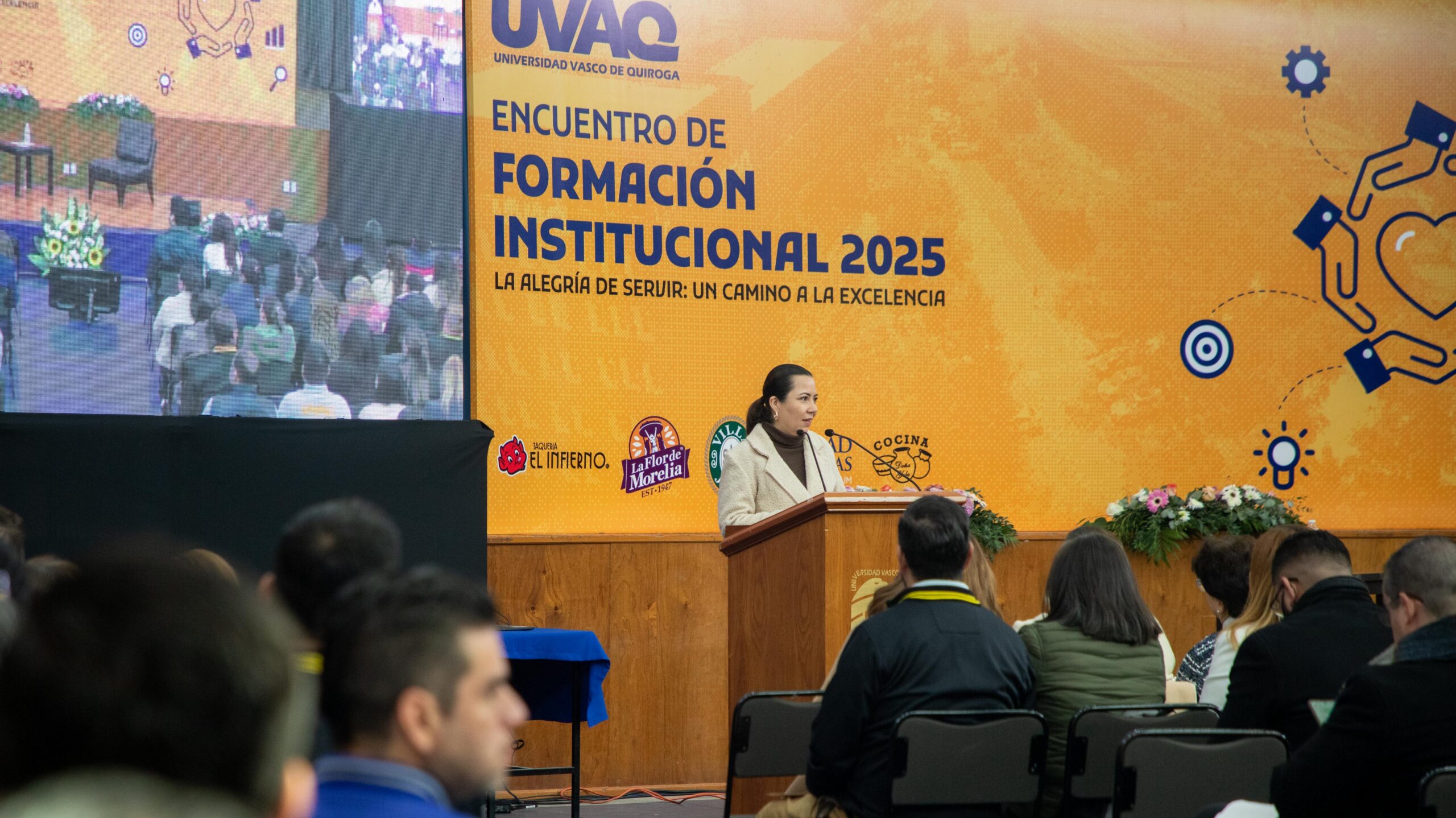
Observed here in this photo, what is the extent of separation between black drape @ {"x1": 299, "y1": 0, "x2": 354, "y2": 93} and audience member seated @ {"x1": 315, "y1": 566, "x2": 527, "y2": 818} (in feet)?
19.1

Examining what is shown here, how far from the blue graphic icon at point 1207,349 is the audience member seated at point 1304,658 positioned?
4859 mm

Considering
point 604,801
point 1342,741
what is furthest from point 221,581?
point 604,801

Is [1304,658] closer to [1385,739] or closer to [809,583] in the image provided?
[1385,739]

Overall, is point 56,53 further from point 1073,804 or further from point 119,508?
point 1073,804

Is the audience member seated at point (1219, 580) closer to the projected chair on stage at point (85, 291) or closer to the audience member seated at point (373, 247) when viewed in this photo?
the audience member seated at point (373, 247)

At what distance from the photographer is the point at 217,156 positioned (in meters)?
6.46

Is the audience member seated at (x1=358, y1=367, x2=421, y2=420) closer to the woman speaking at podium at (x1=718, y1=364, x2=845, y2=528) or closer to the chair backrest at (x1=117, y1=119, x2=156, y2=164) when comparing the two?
the chair backrest at (x1=117, y1=119, x2=156, y2=164)

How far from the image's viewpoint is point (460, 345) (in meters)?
6.72

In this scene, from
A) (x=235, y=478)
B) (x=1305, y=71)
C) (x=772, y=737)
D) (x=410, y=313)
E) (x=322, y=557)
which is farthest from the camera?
(x=1305, y=71)

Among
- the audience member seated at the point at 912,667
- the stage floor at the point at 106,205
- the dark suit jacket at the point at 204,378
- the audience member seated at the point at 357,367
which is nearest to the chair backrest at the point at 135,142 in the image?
the stage floor at the point at 106,205

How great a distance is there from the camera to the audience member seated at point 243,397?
6.34 m

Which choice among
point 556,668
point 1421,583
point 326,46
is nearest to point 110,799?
point 1421,583

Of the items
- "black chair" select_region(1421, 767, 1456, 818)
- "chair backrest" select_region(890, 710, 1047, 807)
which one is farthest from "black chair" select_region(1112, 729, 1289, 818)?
"black chair" select_region(1421, 767, 1456, 818)

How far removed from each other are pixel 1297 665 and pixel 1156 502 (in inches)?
163
